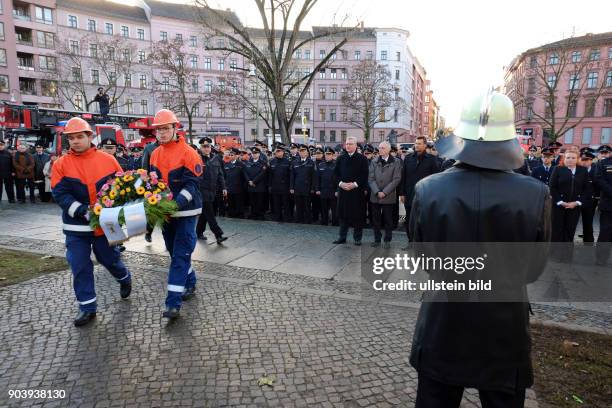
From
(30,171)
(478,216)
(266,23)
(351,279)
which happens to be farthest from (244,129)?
(478,216)

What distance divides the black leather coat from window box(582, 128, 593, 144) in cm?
6635

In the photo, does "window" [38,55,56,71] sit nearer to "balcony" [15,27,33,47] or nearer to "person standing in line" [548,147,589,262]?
"balcony" [15,27,33,47]

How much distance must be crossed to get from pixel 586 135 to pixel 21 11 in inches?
3004

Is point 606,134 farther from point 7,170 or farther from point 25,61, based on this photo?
point 25,61

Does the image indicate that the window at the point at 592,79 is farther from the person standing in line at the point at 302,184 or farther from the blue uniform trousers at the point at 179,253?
the blue uniform trousers at the point at 179,253

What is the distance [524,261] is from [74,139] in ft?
Result: 15.1

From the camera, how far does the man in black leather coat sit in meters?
1.82

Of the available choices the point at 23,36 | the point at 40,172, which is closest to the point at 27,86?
the point at 23,36

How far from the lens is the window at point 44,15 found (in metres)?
52.1

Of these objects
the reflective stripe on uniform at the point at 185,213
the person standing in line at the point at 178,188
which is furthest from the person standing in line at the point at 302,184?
the reflective stripe on uniform at the point at 185,213

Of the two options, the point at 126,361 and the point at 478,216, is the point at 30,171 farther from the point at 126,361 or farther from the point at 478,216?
the point at 478,216

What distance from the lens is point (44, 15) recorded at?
5269 cm

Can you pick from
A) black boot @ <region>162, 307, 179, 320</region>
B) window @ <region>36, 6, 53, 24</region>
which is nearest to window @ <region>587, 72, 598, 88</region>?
black boot @ <region>162, 307, 179, 320</region>

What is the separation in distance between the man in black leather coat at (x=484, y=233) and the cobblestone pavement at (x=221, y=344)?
4.97 ft
